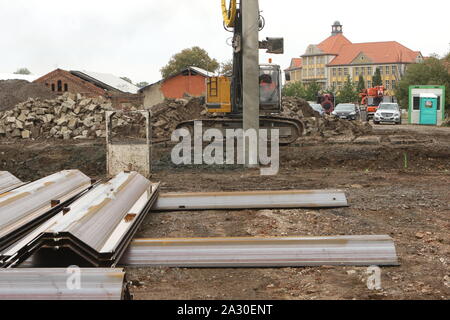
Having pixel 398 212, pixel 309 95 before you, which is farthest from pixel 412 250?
pixel 309 95

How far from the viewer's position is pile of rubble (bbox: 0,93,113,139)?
2408cm

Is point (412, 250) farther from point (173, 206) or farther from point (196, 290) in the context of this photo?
point (173, 206)

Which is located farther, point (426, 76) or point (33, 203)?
point (426, 76)

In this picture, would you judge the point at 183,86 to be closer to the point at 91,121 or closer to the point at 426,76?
the point at 426,76

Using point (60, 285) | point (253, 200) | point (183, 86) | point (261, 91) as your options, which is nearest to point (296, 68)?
point (183, 86)

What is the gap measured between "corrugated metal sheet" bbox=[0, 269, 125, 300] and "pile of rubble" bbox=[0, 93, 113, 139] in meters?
19.3

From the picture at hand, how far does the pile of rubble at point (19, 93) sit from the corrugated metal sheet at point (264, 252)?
3274cm

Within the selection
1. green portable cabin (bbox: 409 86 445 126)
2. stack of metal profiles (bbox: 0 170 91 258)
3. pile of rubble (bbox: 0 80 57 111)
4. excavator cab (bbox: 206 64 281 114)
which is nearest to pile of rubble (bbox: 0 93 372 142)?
excavator cab (bbox: 206 64 281 114)

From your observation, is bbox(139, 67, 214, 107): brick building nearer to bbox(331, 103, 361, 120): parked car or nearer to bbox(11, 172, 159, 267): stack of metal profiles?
bbox(331, 103, 361, 120): parked car

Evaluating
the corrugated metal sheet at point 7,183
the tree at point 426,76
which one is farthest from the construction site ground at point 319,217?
the tree at point 426,76

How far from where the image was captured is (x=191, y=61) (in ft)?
252

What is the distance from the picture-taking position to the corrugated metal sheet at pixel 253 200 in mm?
9078

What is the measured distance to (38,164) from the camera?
16.9 metres

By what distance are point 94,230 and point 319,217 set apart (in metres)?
3.69
